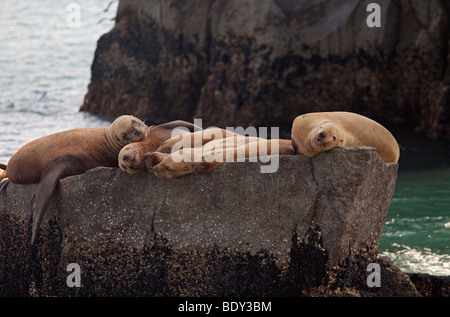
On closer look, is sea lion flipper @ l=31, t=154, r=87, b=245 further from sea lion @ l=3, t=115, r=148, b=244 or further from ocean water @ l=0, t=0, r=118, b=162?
ocean water @ l=0, t=0, r=118, b=162

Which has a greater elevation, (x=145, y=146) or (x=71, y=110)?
(x=145, y=146)

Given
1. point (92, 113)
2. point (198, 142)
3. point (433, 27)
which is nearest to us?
point (198, 142)

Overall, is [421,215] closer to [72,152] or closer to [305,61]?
[305,61]

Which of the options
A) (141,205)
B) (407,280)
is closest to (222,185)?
(141,205)

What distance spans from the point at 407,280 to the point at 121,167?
6.81ft

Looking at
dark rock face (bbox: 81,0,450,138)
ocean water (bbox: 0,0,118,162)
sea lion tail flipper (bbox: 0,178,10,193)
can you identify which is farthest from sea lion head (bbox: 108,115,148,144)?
dark rock face (bbox: 81,0,450,138)

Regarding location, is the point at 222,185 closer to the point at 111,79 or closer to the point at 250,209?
the point at 250,209

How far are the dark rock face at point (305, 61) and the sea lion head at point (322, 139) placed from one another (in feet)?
20.7

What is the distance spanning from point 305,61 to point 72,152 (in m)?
6.21

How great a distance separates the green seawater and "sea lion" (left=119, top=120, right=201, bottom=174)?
240cm

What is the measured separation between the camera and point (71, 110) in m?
14.7

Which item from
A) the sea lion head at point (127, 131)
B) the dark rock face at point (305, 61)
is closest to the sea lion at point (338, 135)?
the sea lion head at point (127, 131)

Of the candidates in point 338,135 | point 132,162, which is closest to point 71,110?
point 132,162

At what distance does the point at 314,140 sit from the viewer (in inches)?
171
